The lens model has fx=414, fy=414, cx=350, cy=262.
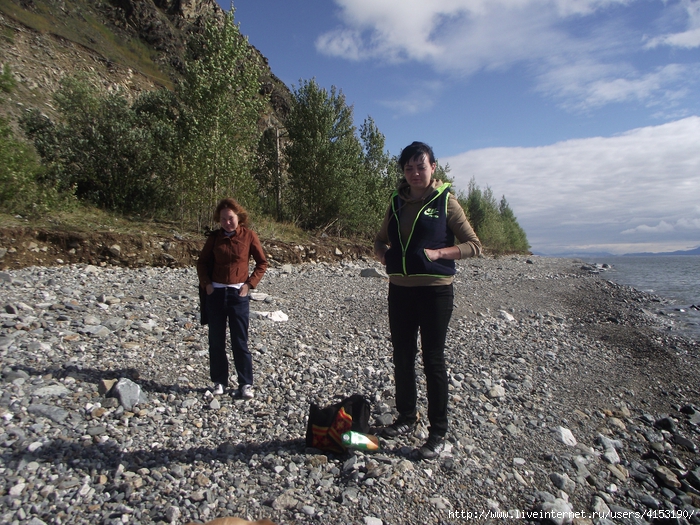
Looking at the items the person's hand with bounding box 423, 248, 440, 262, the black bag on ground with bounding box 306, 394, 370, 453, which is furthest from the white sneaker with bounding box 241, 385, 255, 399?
the person's hand with bounding box 423, 248, 440, 262

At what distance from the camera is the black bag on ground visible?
3.32 meters

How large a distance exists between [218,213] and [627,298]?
718 inches

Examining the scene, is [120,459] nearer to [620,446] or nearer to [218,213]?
[218,213]

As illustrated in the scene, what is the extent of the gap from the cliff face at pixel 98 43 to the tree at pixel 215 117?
1416 millimetres

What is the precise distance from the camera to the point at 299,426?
12.5ft

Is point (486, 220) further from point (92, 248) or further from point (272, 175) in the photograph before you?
point (92, 248)

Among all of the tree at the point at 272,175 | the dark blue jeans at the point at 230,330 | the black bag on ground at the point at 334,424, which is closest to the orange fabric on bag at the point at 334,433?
the black bag on ground at the point at 334,424

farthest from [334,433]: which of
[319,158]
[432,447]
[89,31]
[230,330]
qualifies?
[89,31]

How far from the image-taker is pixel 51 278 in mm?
8273

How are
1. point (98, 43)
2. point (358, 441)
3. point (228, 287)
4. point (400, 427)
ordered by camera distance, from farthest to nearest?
point (98, 43) → point (228, 287) → point (400, 427) → point (358, 441)

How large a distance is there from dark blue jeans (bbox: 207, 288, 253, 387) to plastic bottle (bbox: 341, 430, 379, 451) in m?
1.45

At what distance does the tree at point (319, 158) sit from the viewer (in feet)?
71.2

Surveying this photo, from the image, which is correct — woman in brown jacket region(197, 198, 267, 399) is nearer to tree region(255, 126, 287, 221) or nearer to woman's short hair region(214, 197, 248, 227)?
woman's short hair region(214, 197, 248, 227)

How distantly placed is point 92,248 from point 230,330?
8834mm
